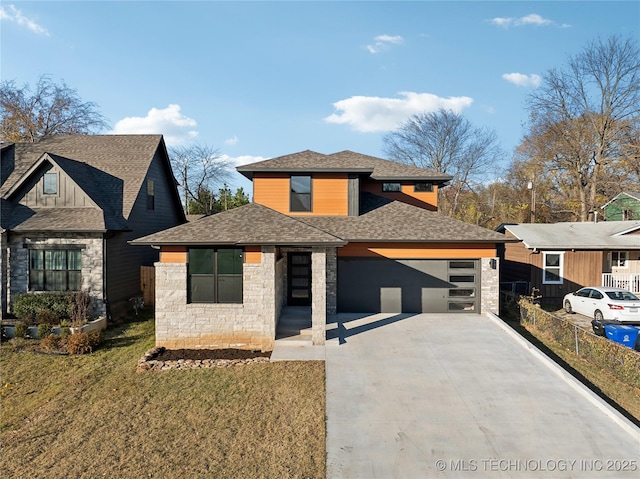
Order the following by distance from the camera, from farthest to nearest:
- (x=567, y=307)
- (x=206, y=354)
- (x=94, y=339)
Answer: (x=567, y=307) → (x=94, y=339) → (x=206, y=354)

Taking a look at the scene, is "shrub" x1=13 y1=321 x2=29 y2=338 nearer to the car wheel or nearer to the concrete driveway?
the concrete driveway

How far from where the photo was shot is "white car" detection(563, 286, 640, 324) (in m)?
12.4

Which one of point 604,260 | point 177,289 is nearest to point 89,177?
point 177,289

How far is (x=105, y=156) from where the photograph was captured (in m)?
17.2

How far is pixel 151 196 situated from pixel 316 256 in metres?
11.5

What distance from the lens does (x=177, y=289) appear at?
33.8 feet

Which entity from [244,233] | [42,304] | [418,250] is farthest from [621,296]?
[42,304]

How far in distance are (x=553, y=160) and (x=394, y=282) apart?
24371mm

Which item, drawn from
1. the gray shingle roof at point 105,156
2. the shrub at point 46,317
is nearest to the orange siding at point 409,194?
the gray shingle roof at point 105,156

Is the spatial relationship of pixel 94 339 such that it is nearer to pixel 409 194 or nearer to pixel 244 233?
pixel 244 233

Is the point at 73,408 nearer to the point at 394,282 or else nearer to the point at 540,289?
the point at 394,282

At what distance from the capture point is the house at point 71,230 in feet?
43.3

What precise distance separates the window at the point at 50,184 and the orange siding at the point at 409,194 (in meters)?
13.3

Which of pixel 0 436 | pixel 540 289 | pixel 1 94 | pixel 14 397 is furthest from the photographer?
pixel 1 94
